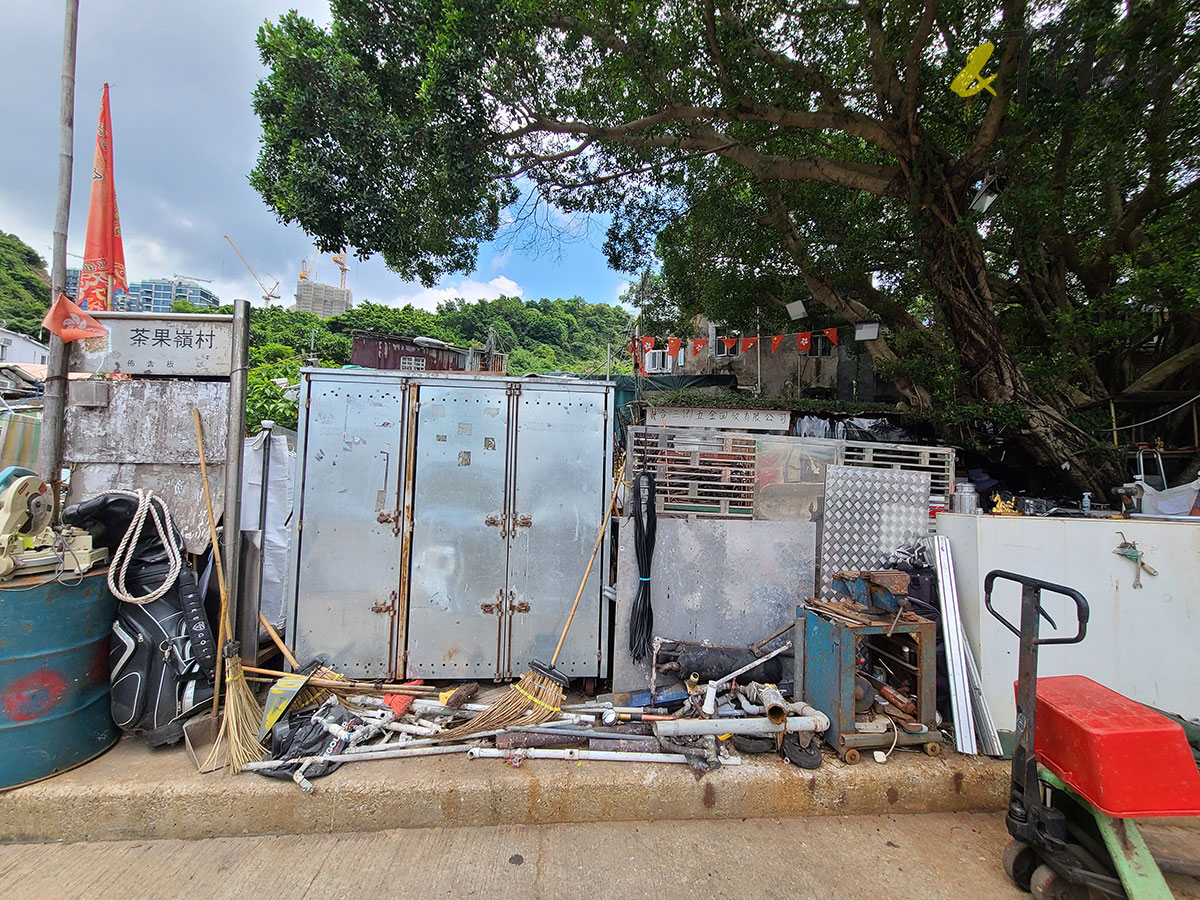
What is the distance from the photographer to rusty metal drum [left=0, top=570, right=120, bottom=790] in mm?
2725

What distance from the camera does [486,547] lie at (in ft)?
13.1

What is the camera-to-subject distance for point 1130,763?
2.08 m

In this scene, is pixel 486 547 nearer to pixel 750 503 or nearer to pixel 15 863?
pixel 750 503

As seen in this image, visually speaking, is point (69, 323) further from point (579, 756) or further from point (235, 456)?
point (579, 756)

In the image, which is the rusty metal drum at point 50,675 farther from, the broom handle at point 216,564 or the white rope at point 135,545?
the broom handle at point 216,564

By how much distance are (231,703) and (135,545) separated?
1.24 meters

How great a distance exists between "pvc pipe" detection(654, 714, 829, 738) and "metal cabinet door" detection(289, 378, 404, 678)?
2.32m

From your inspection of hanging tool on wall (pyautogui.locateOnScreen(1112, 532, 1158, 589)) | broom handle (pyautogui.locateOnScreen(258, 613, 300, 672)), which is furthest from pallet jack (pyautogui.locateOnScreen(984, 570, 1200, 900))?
broom handle (pyautogui.locateOnScreen(258, 613, 300, 672))

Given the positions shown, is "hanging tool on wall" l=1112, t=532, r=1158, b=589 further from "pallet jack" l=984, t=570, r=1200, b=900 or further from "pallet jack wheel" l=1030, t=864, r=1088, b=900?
"pallet jack wheel" l=1030, t=864, r=1088, b=900

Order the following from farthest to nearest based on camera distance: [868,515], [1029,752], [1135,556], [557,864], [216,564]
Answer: [868,515], [216,564], [1135,556], [557,864], [1029,752]

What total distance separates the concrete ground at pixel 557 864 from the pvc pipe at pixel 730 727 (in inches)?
18.4

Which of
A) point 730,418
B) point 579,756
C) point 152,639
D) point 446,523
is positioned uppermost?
point 730,418

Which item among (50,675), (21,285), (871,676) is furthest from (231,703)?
(21,285)

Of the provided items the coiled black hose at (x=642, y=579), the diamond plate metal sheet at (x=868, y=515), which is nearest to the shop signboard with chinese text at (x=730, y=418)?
the diamond plate metal sheet at (x=868, y=515)
